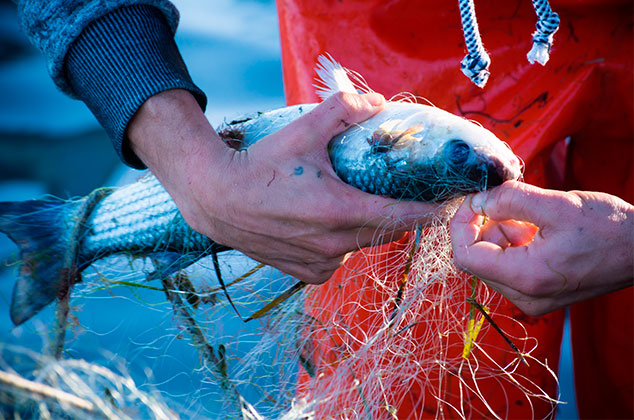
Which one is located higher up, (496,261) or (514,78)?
(514,78)

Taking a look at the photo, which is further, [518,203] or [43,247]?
[43,247]

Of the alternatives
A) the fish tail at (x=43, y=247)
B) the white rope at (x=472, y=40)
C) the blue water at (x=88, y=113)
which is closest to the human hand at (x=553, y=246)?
the white rope at (x=472, y=40)

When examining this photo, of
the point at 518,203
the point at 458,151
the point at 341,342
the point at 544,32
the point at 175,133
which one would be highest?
the point at 175,133

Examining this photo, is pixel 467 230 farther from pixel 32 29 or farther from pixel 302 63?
pixel 32 29

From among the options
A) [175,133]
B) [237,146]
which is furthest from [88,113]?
[175,133]

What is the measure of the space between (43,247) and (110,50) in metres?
0.74

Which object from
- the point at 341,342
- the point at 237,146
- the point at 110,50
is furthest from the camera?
the point at 341,342

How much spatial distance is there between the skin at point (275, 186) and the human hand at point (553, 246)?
0.18 meters

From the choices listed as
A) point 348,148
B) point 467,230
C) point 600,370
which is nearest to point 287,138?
point 348,148

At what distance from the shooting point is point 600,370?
1983mm

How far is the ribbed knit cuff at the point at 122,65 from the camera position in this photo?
1.23 m

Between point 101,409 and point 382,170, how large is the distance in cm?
78

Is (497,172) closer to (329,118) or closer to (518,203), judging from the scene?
(518,203)

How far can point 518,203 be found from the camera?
1035 millimetres
